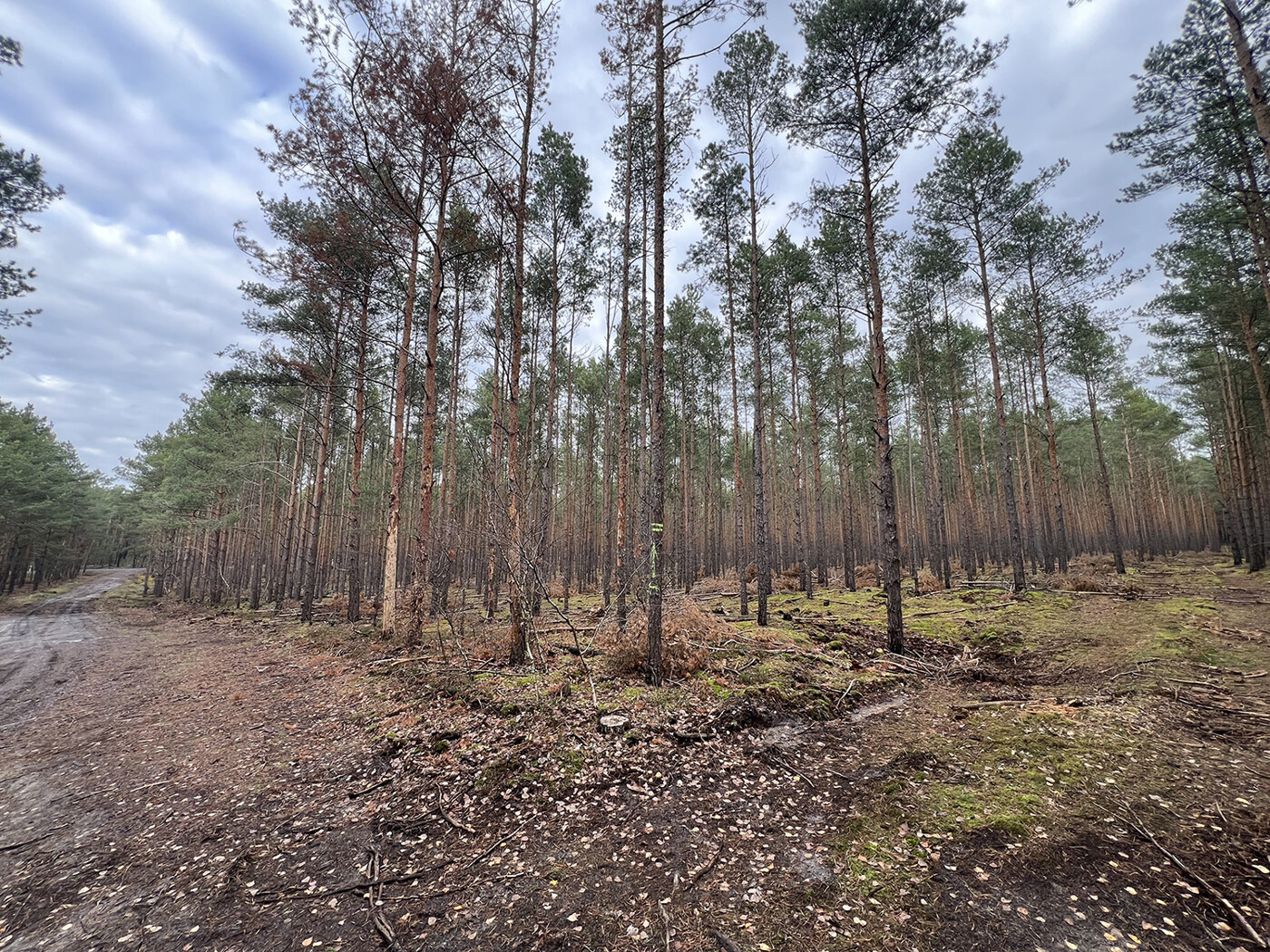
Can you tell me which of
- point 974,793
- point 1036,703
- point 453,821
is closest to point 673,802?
point 453,821

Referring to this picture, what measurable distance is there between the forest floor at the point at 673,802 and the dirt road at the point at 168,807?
1.1 inches

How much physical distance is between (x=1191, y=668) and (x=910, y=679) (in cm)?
359

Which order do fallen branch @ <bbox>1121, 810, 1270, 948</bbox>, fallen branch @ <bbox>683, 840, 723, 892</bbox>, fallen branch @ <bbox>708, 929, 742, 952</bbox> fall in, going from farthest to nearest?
1. fallen branch @ <bbox>683, 840, 723, 892</bbox>
2. fallen branch @ <bbox>708, 929, 742, 952</bbox>
3. fallen branch @ <bbox>1121, 810, 1270, 948</bbox>

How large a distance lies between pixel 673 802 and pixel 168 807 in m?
4.89

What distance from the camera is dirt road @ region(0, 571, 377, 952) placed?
2.88m

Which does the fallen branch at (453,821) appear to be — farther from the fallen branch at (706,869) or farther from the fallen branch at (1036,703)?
the fallen branch at (1036,703)

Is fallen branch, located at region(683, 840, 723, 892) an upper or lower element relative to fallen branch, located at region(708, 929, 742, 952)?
lower

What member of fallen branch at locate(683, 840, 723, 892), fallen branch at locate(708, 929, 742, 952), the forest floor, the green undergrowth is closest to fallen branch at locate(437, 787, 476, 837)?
the forest floor

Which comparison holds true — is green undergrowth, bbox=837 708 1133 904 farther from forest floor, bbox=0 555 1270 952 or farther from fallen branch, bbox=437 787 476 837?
fallen branch, bbox=437 787 476 837

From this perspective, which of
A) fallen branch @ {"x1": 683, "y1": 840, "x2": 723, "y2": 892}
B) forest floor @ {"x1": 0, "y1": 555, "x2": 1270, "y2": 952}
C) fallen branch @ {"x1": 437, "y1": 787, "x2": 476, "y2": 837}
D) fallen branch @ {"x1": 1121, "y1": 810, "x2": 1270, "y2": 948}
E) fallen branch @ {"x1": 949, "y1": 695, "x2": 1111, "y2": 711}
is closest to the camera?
fallen branch @ {"x1": 1121, "y1": 810, "x2": 1270, "y2": 948}

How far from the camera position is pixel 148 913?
9.68 feet

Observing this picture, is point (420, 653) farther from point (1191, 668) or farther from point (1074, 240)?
point (1074, 240)

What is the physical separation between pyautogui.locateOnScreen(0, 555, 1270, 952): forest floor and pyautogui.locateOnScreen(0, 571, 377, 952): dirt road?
0.03 m

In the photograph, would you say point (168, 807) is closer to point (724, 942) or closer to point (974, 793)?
point (724, 942)
